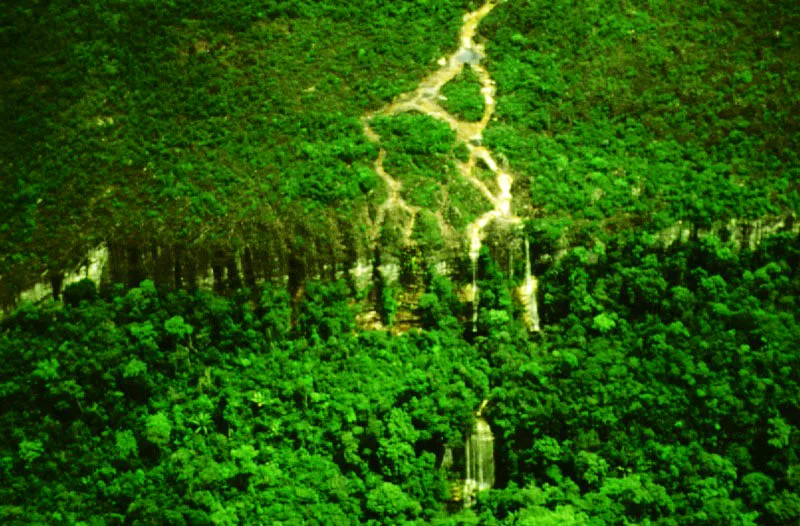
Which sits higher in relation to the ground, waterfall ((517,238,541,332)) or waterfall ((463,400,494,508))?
waterfall ((517,238,541,332))

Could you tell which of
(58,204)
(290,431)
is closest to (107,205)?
(58,204)

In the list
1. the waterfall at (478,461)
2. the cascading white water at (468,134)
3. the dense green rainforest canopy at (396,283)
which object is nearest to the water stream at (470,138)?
the cascading white water at (468,134)

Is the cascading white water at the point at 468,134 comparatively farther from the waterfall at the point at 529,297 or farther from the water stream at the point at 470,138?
the waterfall at the point at 529,297

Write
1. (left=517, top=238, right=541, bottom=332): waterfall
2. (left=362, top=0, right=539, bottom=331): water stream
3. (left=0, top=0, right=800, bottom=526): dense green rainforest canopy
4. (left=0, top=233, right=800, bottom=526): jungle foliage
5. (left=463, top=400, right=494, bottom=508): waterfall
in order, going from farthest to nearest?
(left=517, top=238, right=541, bottom=332): waterfall → (left=362, top=0, right=539, bottom=331): water stream → (left=463, top=400, right=494, bottom=508): waterfall → (left=0, top=0, right=800, bottom=526): dense green rainforest canopy → (left=0, top=233, right=800, bottom=526): jungle foliage

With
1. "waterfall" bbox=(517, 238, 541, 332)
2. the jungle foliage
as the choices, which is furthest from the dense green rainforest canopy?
"waterfall" bbox=(517, 238, 541, 332)

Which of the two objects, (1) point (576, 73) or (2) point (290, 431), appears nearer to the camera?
(2) point (290, 431)

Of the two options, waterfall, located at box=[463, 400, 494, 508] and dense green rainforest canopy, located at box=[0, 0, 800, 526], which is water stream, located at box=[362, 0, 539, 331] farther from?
waterfall, located at box=[463, 400, 494, 508]

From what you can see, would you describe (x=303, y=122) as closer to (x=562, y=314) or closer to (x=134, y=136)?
(x=134, y=136)
